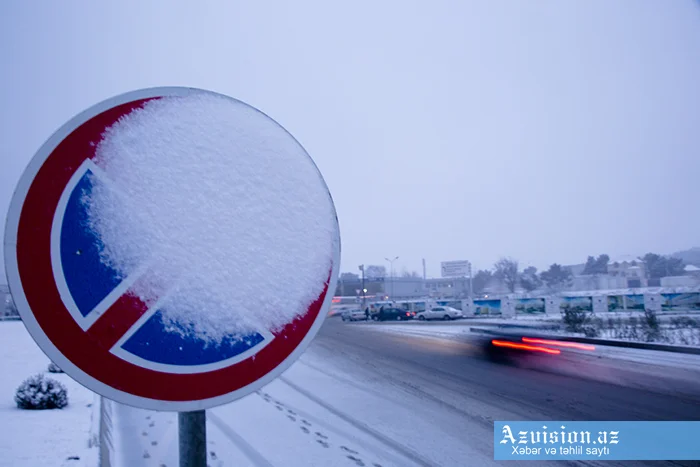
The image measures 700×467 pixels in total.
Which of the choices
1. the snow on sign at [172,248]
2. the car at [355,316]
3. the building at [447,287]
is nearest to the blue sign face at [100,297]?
the snow on sign at [172,248]

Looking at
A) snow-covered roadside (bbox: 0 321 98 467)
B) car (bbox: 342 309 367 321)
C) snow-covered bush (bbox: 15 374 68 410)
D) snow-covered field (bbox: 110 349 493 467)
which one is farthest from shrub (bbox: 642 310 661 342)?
car (bbox: 342 309 367 321)

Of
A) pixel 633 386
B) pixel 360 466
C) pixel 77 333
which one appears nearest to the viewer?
pixel 77 333

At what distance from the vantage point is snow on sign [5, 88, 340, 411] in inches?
36.2

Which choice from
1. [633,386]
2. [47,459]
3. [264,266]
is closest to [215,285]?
[264,266]

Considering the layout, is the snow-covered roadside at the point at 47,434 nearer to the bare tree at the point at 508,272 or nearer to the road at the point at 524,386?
the road at the point at 524,386

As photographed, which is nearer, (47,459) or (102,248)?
(102,248)

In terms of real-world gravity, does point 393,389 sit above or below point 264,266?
below

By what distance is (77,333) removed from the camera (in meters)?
0.92

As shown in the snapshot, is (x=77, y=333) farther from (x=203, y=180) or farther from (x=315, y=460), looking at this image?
(x=315, y=460)

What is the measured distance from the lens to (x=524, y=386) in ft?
32.1

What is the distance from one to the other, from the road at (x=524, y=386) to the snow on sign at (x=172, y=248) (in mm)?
5631

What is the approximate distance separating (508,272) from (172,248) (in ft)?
337

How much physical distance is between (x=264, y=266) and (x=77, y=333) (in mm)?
396

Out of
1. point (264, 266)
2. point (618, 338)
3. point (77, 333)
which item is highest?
point (264, 266)
